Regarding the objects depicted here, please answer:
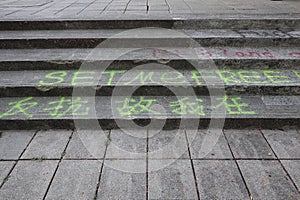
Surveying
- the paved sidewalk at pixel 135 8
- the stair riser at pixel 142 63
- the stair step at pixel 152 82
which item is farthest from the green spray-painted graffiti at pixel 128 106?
the paved sidewalk at pixel 135 8

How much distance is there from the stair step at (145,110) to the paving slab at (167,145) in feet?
0.51

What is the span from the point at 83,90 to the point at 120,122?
0.74 metres

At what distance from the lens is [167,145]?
2.79 metres

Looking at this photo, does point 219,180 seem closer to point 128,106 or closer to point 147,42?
point 128,106

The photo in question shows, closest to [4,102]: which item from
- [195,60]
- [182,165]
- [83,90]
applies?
[83,90]

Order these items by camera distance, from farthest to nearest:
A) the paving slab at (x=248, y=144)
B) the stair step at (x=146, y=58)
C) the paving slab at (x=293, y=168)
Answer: the stair step at (x=146, y=58) → the paving slab at (x=248, y=144) → the paving slab at (x=293, y=168)

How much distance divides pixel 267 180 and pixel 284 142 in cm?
68

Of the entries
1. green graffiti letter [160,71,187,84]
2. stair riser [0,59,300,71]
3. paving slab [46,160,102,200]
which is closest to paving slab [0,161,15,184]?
paving slab [46,160,102,200]

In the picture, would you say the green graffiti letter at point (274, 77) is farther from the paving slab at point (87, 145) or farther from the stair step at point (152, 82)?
the paving slab at point (87, 145)

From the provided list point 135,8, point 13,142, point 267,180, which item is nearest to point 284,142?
point 267,180

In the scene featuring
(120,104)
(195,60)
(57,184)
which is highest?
(195,60)

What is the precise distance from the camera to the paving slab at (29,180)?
2222 millimetres

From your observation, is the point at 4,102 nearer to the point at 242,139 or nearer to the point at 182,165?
the point at 182,165

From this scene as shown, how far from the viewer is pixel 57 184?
91.6 inches
